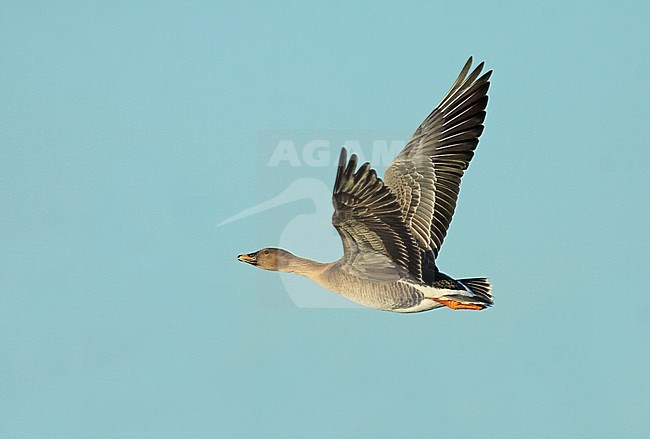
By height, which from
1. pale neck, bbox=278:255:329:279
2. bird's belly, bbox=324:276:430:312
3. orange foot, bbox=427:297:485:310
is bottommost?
orange foot, bbox=427:297:485:310

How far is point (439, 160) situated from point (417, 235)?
1.36m

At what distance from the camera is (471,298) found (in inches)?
614

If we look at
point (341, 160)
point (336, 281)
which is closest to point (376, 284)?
point (336, 281)

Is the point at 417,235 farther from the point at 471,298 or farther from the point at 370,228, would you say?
the point at 370,228

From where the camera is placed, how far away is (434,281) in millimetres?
15562

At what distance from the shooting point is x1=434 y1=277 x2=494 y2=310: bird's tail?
50.7ft

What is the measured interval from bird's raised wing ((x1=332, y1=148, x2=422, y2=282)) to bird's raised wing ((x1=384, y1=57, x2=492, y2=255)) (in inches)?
44.8

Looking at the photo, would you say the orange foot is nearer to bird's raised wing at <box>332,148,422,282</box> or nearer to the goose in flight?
the goose in flight

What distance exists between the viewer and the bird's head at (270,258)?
54.3 ft

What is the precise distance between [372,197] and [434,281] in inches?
120

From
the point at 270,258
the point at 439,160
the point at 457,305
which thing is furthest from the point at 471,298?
the point at 270,258

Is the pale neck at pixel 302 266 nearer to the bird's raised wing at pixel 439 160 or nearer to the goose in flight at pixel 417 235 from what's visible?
the goose in flight at pixel 417 235

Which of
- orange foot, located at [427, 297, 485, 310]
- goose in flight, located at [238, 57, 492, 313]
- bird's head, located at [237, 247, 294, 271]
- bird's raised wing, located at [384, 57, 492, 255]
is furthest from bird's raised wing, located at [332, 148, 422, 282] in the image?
bird's head, located at [237, 247, 294, 271]

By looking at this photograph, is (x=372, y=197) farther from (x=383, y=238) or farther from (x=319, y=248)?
(x=319, y=248)
